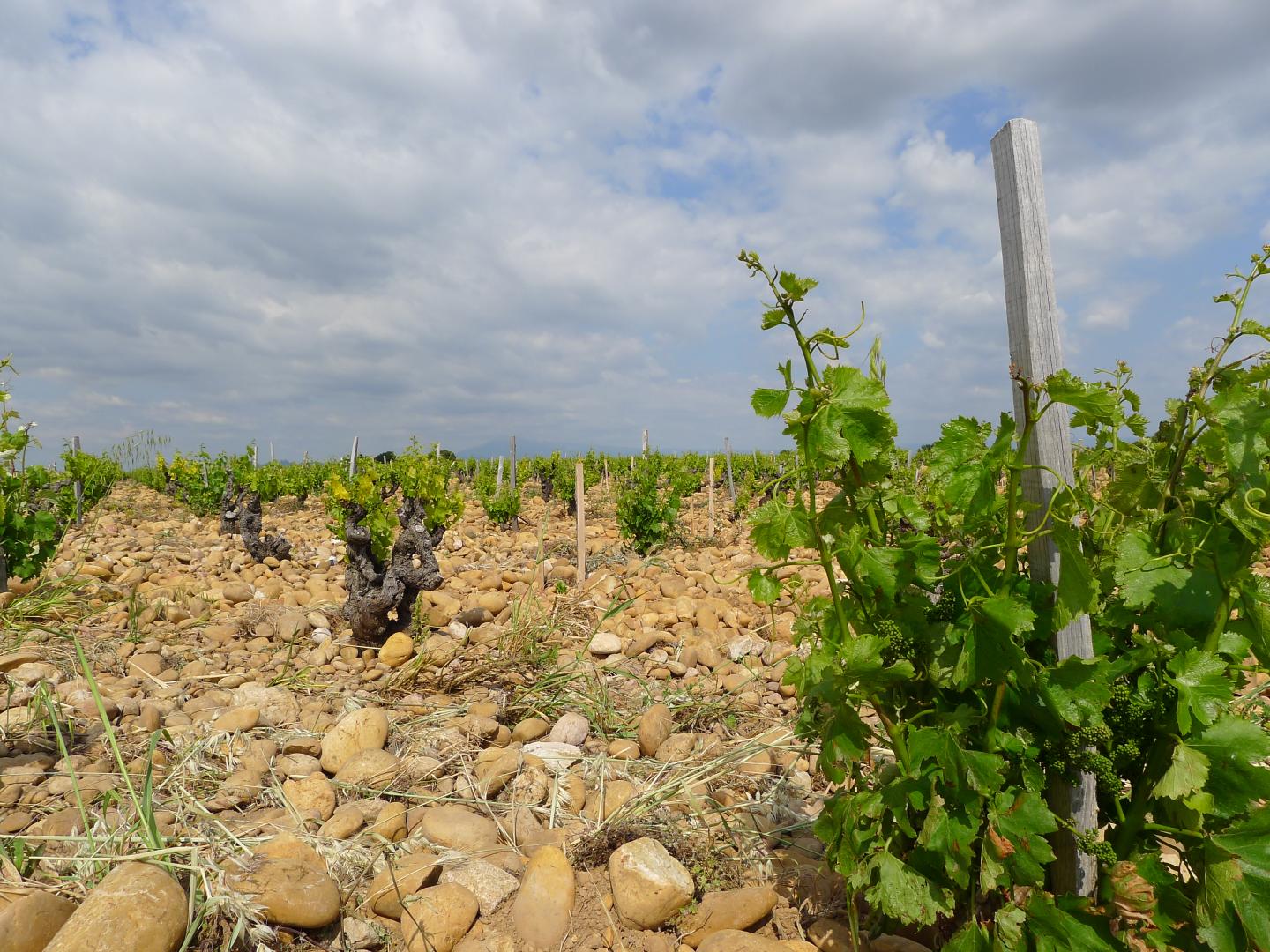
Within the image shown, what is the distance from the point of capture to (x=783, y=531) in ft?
5.65

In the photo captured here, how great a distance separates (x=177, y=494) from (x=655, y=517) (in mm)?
12962

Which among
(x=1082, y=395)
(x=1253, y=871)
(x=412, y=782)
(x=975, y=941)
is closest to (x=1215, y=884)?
(x=1253, y=871)

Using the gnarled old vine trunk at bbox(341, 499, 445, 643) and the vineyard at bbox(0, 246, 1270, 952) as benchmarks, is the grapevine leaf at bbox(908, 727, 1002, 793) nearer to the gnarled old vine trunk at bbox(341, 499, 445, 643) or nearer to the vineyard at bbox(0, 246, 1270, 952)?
the vineyard at bbox(0, 246, 1270, 952)

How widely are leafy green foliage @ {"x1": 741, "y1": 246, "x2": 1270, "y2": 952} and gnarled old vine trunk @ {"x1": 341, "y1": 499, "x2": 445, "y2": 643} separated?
4.42 metres

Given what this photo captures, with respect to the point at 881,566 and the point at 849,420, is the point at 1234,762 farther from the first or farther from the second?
the point at 849,420

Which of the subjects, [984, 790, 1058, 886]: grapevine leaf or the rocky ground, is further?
the rocky ground

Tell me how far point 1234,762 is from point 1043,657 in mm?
392

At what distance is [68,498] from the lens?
13375 mm

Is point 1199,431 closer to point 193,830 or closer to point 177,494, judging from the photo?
point 193,830

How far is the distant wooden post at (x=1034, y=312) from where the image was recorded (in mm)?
1807

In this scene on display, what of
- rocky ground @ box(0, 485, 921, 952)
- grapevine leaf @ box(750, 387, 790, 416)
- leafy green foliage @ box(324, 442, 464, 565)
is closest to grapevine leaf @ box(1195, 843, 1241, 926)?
rocky ground @ box(0, 485, 921, 952)

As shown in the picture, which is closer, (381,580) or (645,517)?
(381,580)

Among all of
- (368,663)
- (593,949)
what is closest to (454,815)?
(593,949)

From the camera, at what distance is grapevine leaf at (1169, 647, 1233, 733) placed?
4.99ft
